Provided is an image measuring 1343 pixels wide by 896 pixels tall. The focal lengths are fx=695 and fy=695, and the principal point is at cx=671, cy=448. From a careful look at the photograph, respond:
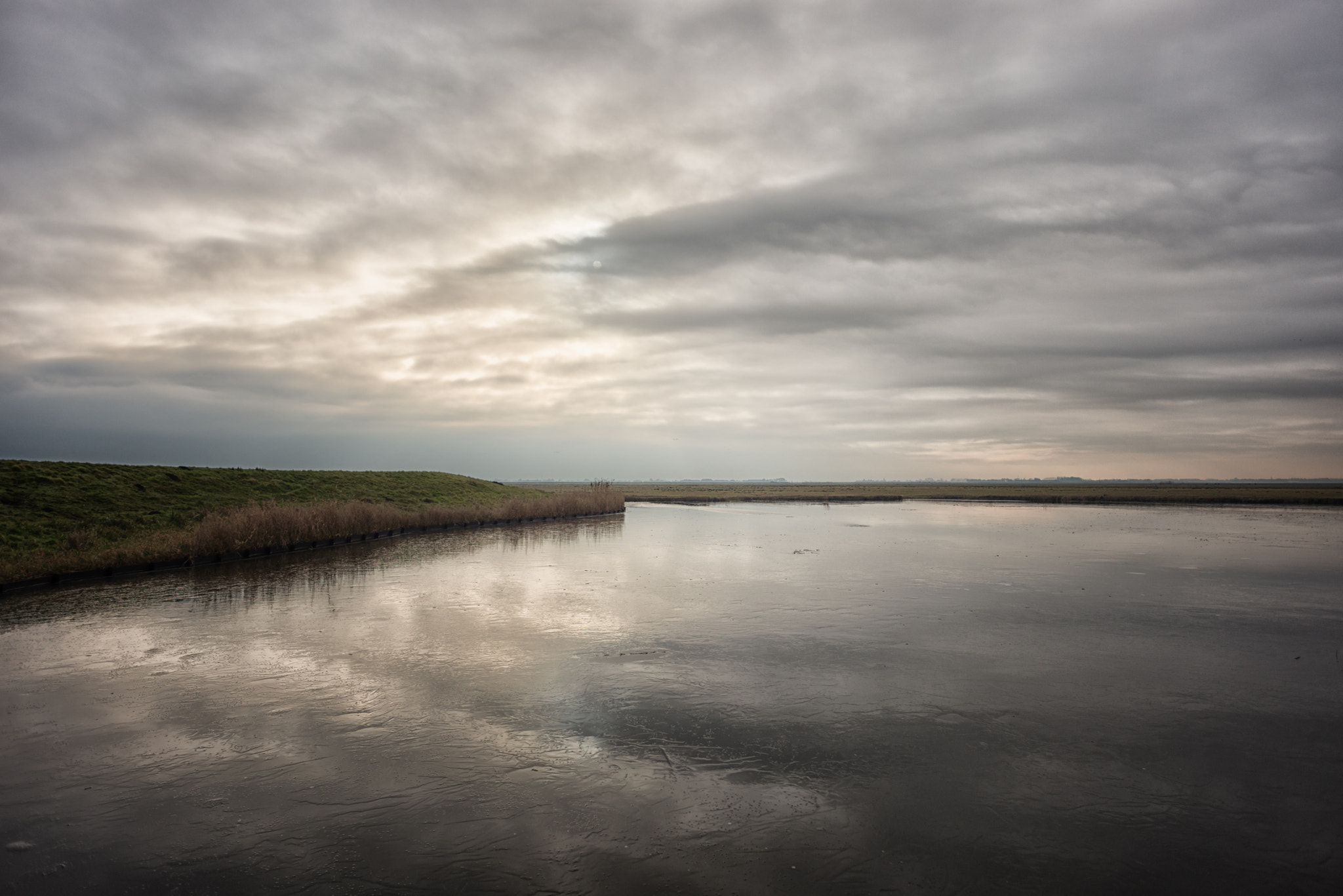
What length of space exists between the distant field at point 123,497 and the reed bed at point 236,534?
0.14 meters

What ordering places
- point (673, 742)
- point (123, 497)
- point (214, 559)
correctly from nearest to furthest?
point (673, 742) → point (214, 559) → point (123, 497)

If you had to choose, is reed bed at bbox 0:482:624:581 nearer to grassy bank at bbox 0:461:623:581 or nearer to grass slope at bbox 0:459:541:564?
grassy bank at bbox 0:461:623:581

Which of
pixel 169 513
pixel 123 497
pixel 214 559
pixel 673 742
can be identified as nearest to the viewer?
pixel 673 742

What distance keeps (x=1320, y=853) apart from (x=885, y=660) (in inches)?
248

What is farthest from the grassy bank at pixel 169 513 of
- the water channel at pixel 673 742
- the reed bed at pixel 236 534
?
the water channel at pixel 673 742

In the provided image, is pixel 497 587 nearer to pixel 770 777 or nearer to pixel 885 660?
pixel 885 660

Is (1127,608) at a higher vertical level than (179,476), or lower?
lower

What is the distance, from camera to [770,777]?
7336 mm

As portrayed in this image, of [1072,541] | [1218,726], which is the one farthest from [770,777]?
[1072,541]

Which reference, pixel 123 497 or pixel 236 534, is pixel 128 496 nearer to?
pixel 123 497

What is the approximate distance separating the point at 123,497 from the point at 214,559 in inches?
433

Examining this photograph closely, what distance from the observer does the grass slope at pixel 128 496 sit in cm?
2458

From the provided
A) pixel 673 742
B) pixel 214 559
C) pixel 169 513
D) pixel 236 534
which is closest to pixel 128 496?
pixel 169 513

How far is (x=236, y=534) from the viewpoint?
85.5ft
